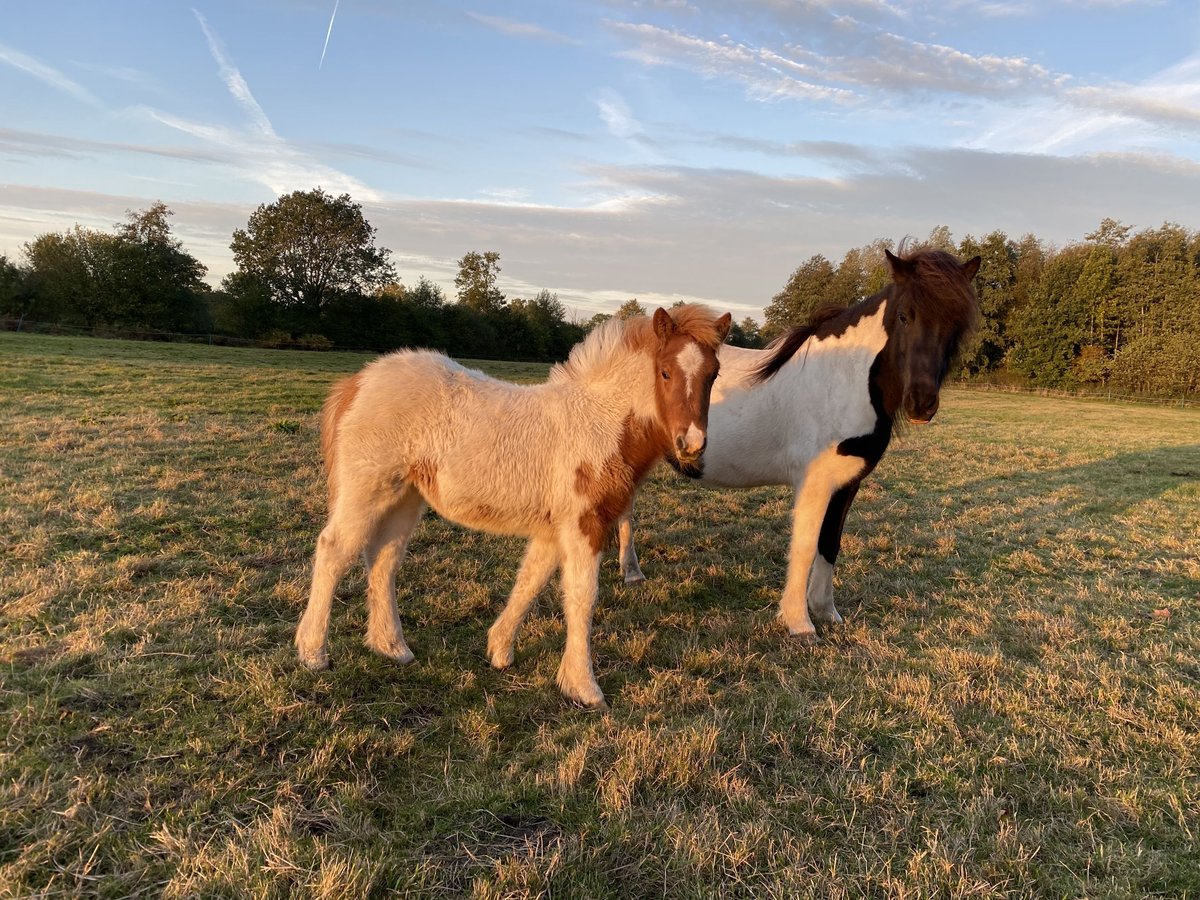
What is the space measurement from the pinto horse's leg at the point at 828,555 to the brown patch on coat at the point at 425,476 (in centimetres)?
321

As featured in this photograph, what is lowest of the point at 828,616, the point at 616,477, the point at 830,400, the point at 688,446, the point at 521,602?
the point at 828,616

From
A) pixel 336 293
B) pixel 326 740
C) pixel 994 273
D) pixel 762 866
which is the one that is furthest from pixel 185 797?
pixel 994 273

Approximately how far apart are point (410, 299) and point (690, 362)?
4759 cm

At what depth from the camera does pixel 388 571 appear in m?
4.18

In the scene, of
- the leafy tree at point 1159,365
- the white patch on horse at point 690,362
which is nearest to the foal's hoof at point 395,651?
the white patch on horse at point 690,362

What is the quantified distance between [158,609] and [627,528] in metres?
3.83

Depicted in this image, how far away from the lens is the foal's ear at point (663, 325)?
12.0ft

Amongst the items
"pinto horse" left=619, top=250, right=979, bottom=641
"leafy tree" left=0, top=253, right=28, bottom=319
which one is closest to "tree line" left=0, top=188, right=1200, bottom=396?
"leafy tree" left=0, top=253, right=28, bottom=319

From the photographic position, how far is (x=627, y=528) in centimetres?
581

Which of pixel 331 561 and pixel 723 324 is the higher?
pixel 723 324

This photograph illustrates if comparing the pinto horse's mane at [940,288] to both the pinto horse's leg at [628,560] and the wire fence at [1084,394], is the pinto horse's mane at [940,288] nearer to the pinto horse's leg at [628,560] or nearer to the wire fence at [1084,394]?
the pinto horse's leg at [628,560]

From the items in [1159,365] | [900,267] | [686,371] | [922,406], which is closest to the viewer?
[686,371]

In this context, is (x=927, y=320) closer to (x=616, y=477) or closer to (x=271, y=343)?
(x=616, y=477)

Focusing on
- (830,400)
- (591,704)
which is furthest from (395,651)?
(830,400)
